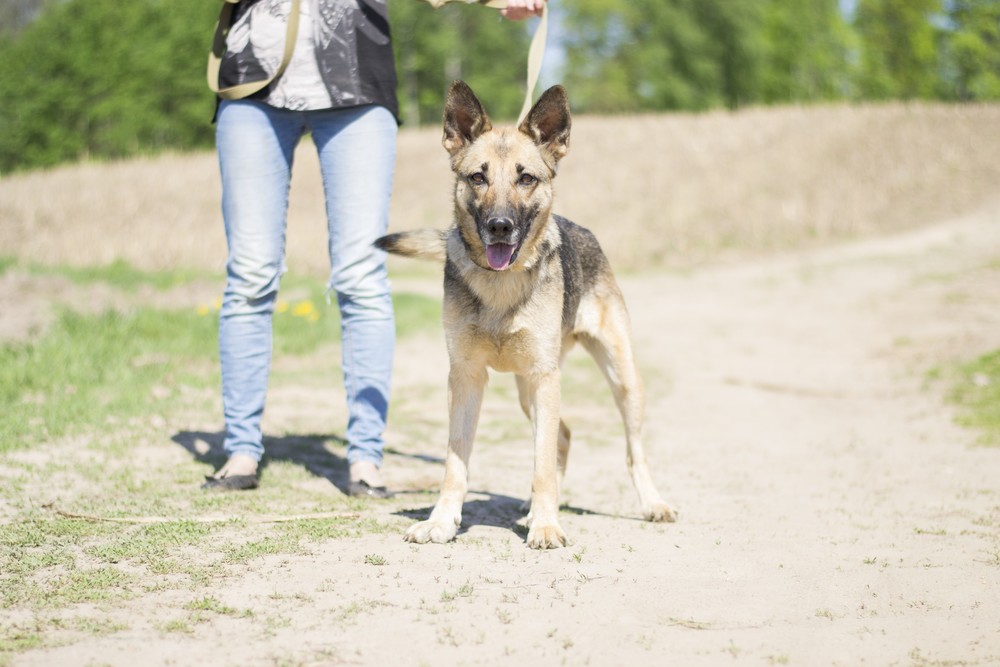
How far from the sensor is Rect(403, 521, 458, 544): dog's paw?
3.93 m

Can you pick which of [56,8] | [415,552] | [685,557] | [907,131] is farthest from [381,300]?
[56,8]

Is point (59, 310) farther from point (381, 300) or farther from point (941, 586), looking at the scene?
point (941, 586)

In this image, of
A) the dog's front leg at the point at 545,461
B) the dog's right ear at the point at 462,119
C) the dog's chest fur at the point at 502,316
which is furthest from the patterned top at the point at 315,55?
the dog's front leg at the point at 545,461

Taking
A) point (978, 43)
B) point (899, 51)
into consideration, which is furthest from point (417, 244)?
point (899, 51)

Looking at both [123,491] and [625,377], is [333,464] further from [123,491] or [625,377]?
[625,377]

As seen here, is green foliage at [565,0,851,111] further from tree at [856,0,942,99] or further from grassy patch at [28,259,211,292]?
grassy patch at [28,259,211,292]

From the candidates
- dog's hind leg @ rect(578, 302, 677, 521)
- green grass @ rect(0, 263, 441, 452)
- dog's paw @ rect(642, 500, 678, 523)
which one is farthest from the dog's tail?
green grass @ rect(0, 263, 441, 452)

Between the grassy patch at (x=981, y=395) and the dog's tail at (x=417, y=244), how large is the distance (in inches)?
163

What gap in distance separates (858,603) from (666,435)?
3798 mm

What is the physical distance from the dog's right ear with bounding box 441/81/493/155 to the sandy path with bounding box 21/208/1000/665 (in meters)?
1.75

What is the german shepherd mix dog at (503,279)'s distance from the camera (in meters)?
4.15

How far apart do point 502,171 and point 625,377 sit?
129 cm

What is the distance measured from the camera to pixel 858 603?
10.7 feet

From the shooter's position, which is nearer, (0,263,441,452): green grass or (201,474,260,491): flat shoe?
(201,474,260,491): flat shoe
